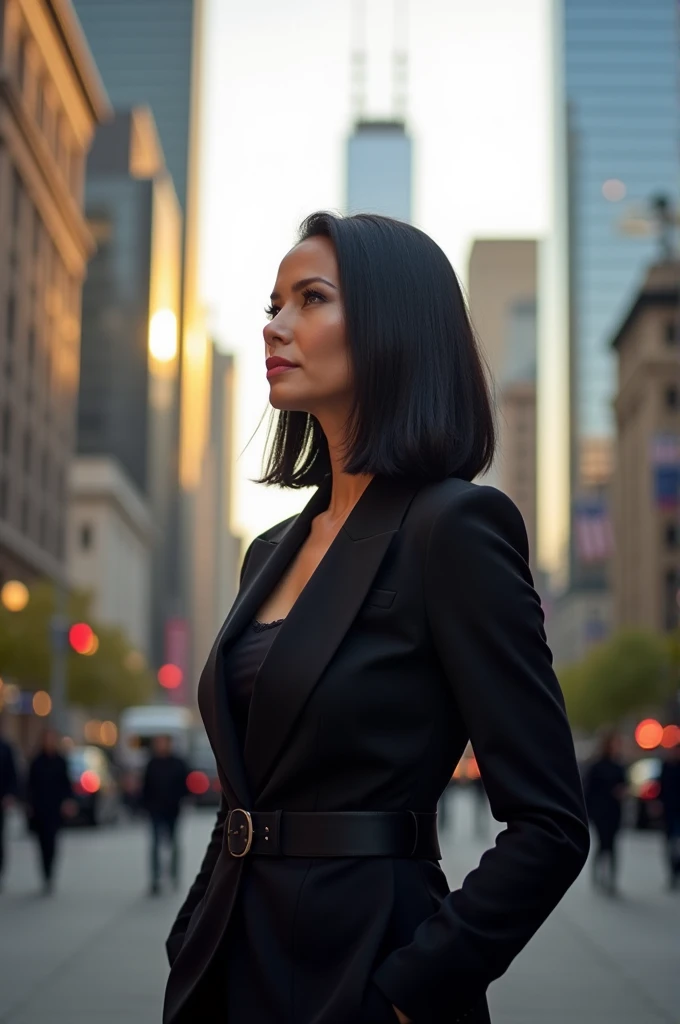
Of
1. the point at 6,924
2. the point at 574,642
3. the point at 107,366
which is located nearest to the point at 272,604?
the point at 6,924

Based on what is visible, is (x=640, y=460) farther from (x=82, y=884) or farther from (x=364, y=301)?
(x=364, y=301)

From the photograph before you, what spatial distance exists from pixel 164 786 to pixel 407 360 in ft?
55.1

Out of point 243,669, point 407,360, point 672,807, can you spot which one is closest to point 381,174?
point 672,807

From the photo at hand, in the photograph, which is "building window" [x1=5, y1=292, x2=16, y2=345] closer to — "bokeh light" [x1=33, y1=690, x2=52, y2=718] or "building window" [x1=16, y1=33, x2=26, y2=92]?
"building window" [x1=16, y1=33, x2=26, y2=92]

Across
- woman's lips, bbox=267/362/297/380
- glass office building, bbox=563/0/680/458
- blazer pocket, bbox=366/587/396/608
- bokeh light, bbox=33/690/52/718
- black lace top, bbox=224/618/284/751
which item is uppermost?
glass office building, bbox=563/0/680/458

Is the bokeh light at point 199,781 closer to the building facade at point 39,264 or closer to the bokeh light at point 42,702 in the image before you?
the bokeh light at point 42,702

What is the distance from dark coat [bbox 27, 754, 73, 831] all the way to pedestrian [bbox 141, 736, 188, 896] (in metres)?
0.98

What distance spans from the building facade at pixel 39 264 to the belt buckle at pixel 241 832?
58253mm

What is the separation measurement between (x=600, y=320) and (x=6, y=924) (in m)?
161

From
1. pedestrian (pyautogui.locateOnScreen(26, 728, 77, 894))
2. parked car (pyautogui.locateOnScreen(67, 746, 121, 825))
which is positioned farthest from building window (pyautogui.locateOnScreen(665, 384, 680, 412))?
pedestrian (pyautogui.locateOnScreen(26, 728, 77, 894))

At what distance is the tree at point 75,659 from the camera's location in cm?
5231

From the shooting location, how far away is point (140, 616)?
13300cm

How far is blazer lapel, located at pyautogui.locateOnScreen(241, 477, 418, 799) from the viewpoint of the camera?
8.19 feet

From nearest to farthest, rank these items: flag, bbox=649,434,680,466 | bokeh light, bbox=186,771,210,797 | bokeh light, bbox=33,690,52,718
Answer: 1. flag, bbox=649,434,680,466
2. bokeh light, bbox=186,771,210,797
3. bokeh light, bbox=33,690,52,718
